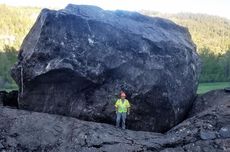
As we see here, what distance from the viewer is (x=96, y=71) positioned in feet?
58.7

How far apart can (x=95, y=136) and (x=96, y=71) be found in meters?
3.36

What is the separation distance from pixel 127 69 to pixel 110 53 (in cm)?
110

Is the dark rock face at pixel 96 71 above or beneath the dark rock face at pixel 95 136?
above

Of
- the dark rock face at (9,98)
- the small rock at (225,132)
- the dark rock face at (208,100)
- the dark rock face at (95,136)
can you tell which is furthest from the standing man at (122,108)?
the dark rock face at (9,98)

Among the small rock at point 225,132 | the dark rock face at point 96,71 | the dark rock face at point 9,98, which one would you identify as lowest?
the dark rock face at point 9,98

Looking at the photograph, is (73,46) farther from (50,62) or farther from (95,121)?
(95,121)

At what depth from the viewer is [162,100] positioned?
1859 centimetres

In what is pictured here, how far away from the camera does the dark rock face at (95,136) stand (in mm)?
15250

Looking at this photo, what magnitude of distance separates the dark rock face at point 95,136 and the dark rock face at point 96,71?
1.30 metres

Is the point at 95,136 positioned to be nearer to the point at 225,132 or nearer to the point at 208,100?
the point at 225,132

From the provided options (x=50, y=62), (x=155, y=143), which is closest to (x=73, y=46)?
(x=50, y=62)

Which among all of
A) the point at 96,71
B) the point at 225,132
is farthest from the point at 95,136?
the point at 225,132

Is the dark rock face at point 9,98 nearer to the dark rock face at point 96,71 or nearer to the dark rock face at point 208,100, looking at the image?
the dark rock face at point 96,71

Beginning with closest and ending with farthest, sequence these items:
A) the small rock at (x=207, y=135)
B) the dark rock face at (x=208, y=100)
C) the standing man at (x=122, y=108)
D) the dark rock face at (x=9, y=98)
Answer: the small rock at (x=207, y=135) → the standing man at (x=122, y=108) → the dark rock face at (x=208, y=100) → the dark rock face at (x=9, y=98)
